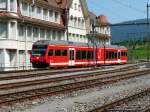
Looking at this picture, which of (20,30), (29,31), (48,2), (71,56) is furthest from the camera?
(48,2)

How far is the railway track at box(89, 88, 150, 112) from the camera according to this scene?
16375 mm

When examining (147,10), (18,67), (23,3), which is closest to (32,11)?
(23,3)

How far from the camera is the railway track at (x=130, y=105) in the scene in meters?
16.4

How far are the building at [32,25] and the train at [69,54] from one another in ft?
10.6

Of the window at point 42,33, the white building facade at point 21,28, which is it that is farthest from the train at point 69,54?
the window at point 42,33

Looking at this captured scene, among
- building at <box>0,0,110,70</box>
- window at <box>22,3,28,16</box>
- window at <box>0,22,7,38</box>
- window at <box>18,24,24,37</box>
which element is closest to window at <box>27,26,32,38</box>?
building at <box>0,0,110,70</box>

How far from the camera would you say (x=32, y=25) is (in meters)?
64.7

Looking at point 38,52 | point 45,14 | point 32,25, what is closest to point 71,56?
point 38,52

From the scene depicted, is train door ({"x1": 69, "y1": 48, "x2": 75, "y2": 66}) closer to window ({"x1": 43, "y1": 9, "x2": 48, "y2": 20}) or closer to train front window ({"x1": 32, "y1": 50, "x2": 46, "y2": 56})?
train front window ({"x1": 32, "y1": 50, "x2": 46, "y2": 56})

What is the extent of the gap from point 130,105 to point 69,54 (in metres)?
35.6

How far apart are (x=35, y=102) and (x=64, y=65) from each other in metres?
33.9

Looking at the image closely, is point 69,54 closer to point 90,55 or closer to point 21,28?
point 90,55

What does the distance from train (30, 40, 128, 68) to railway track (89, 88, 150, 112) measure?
1109 inches

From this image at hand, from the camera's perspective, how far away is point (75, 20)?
84.2 m
